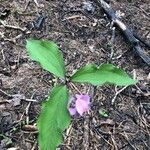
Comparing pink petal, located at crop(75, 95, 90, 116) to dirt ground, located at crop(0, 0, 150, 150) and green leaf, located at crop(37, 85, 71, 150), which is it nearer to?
green leaf, located at crop(37, 85, 71, 150)

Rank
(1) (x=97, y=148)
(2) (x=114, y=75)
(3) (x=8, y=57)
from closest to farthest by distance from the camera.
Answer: (2) (x=114, y=75)
(1) (x=97, y=148)
(3) (x=8, y=57)

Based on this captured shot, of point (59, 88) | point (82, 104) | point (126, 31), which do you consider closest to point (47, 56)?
point (59, 88)

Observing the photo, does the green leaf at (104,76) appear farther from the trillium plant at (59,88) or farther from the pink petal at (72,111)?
the pink petal at (72,111)

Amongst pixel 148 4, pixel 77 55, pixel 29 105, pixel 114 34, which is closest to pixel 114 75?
Answer: pixel 29 105

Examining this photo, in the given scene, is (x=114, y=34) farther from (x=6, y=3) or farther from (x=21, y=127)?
(x=21, y=127)

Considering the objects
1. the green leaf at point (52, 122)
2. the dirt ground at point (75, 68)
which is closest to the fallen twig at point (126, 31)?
the dirt ground at point (75, 68)

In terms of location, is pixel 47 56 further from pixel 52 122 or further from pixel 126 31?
pixel 126 31

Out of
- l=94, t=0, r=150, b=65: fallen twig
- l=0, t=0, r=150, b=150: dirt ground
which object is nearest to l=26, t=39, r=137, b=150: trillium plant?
l=0, t=0, r=150, b=150: dirt ground
